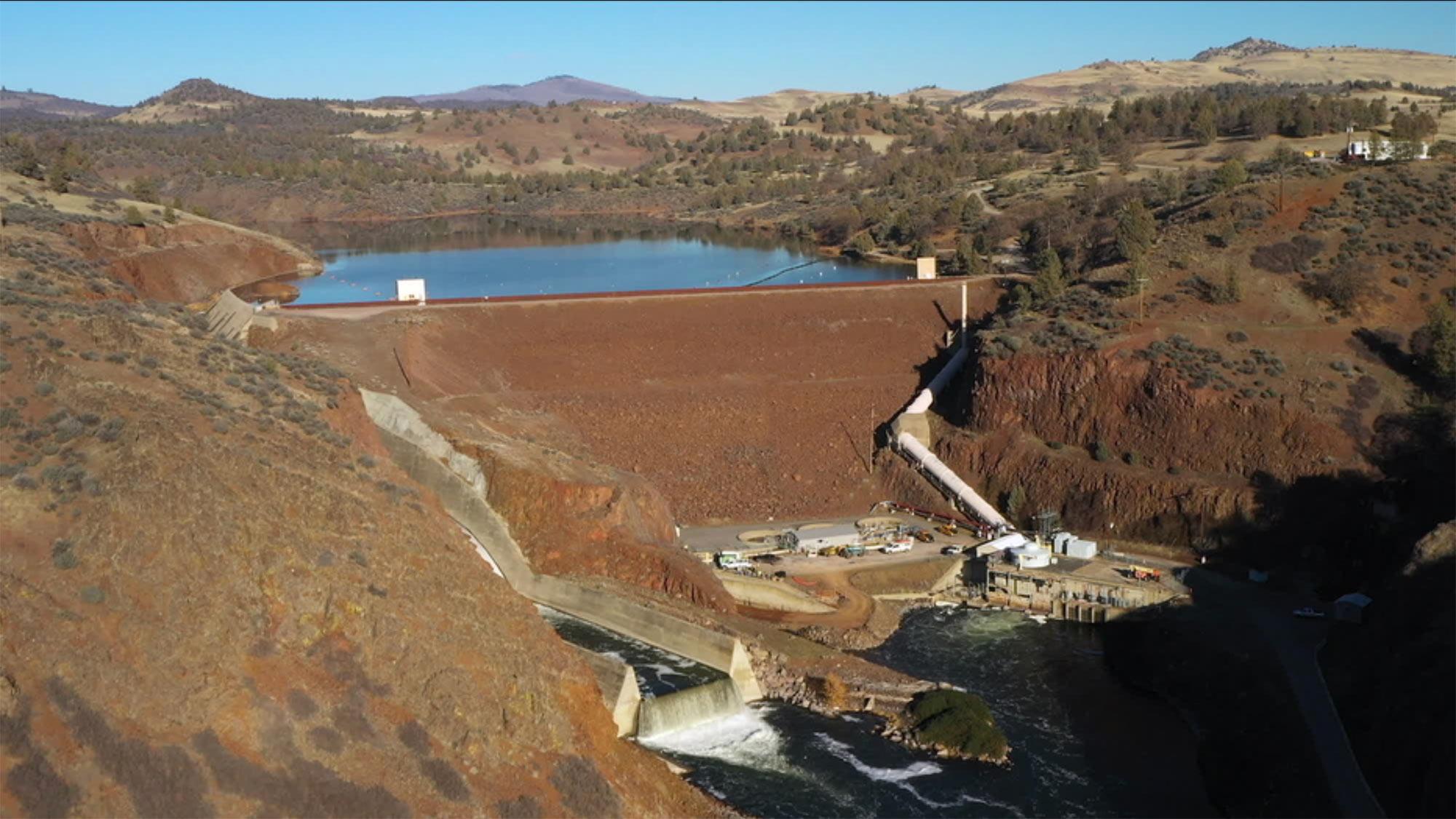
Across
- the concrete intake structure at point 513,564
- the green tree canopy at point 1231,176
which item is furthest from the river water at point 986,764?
the green tree canopy at point 1231,176

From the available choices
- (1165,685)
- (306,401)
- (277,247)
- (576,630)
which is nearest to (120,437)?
(306,401)

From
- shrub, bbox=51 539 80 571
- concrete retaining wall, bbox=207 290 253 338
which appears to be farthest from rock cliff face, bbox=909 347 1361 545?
shrub, bbox=51 539 80 571

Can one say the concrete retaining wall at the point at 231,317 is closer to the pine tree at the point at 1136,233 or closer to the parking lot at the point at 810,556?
the parking lot at the point at 810,556

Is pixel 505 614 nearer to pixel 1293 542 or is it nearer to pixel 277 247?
pixel 1293 542

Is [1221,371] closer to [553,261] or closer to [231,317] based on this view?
[231,317]

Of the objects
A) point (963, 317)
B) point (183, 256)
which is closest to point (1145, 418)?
point (963, 317)

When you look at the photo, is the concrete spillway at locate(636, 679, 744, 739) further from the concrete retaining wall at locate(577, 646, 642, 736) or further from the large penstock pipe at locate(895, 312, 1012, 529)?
the large penstock pipe at locate(895, 312, 1012, 529)
